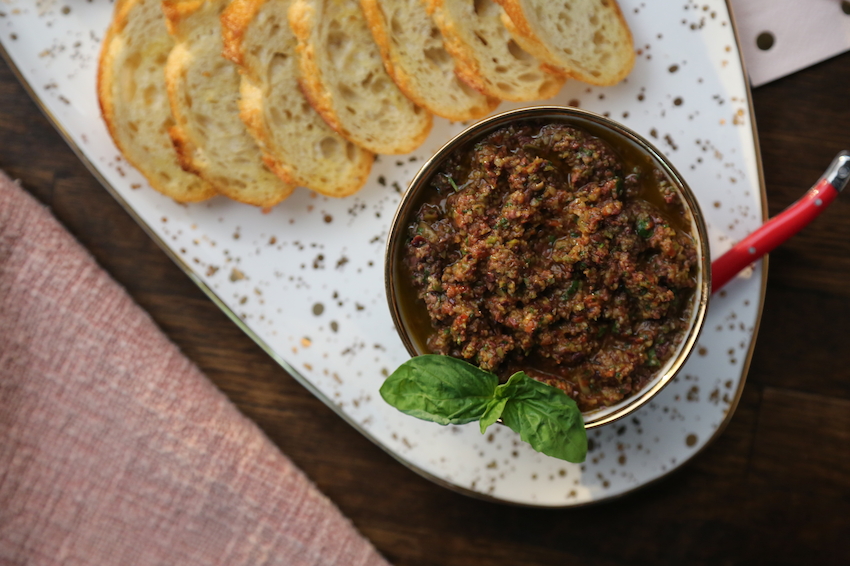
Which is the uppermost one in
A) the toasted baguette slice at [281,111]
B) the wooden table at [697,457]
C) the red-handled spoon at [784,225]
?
the toasted baguette slice at [281,111]

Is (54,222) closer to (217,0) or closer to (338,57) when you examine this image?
Result: (217,0)

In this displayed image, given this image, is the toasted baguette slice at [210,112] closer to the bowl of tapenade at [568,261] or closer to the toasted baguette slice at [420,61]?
the toasted baguette slice at [420,61]

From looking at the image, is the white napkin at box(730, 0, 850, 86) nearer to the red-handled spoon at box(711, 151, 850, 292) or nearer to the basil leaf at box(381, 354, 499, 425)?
the red-handled spoon at box(711, 151, 850, 292)

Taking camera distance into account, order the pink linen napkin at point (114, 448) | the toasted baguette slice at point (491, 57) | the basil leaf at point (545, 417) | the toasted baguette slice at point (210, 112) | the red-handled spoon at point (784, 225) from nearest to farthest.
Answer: the basil leaf at point (545, 417)
the red-handled spoon at point (784, 225)
the toasted baguette slice at point (491, 57)
the toasted baguette slice at point (210, 112)
the pink linen napkin at point (114, 448)

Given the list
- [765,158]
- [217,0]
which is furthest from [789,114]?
[217,0]

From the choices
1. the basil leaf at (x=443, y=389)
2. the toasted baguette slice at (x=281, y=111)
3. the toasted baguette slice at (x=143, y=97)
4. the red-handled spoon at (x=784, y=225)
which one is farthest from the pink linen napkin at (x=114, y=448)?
the red-handled spoon at (x=784, y=225)

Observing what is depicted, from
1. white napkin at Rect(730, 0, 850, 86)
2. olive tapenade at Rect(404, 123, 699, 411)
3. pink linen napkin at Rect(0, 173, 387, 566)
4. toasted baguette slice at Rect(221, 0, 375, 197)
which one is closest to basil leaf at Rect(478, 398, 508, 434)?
olive tapenade at Rect(404, 123, 699, 411)

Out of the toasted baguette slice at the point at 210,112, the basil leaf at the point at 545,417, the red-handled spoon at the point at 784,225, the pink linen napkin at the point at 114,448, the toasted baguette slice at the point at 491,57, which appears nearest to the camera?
the basil leaf at the point at 545,417
